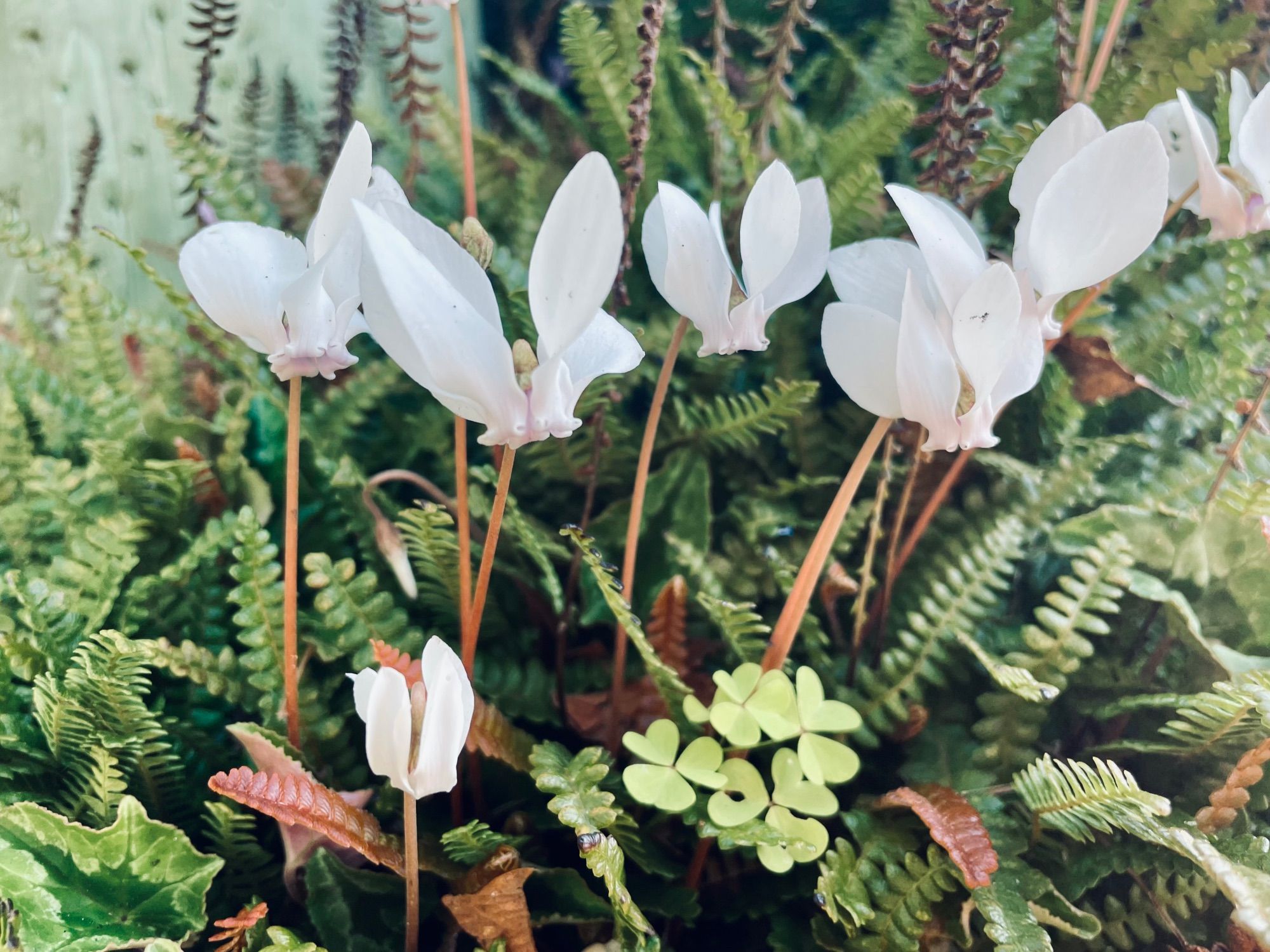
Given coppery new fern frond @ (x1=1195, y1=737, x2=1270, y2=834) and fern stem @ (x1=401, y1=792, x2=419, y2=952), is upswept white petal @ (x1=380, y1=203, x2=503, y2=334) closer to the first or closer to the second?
fern stem @ (x1=401, y1=792, x2=419, y2=952)

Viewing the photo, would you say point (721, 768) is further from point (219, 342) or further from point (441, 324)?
point (219, 342)

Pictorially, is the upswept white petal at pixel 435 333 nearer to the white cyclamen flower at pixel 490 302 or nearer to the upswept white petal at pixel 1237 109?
the white cyclamen flower at pixel 490 302

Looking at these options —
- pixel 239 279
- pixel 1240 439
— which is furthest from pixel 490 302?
pixel 1240 439

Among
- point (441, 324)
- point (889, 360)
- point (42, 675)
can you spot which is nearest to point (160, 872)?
point (42, 675)

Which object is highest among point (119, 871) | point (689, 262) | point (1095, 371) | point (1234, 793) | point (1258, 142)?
point (1258, 142)

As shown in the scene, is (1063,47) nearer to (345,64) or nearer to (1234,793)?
(1234,793)
